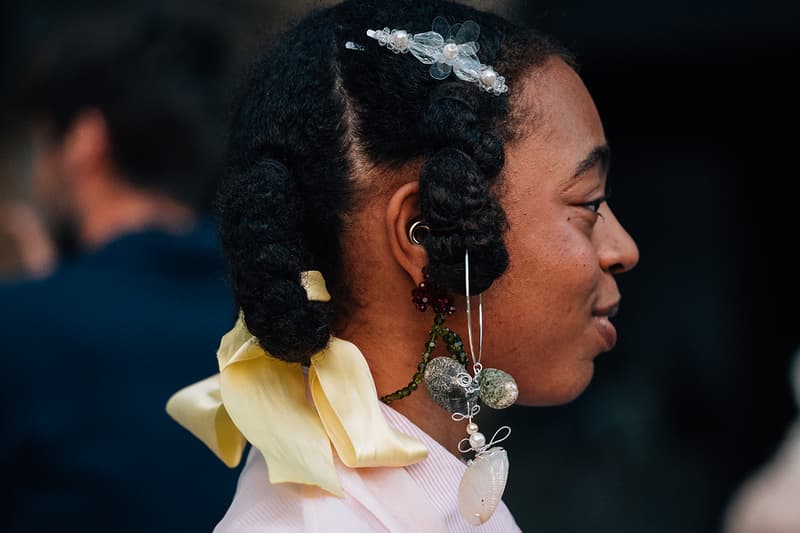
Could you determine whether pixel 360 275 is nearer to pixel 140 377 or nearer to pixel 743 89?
pixel 140 377

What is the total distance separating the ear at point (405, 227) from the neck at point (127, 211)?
1402 millimetres

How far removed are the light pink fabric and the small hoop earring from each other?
0.33m

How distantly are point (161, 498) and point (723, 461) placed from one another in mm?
3656

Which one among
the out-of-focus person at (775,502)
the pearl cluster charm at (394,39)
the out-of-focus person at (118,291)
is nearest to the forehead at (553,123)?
the pearl cluster charm at (394,39)

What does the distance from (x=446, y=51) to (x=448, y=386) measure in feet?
1.94

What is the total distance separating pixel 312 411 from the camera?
6.45ft

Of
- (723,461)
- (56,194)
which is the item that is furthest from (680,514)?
(56,194)

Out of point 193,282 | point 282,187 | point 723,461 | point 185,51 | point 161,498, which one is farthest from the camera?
point 723,461

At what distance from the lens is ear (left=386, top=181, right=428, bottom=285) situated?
188cm

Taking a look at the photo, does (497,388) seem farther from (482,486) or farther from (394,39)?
(394,39)

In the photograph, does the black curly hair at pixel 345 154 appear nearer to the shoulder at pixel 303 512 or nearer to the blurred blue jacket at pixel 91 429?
the shoulder at pixel 303 512

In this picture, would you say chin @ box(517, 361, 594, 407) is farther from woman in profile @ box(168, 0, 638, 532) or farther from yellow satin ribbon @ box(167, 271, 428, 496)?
yellow satin ribbon @ box(167, 271, 428, 496)

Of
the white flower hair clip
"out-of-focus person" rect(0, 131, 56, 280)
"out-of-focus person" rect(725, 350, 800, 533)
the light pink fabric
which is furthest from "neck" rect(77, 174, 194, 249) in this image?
"out-of-focus person" rect(725, 350, 800, 533)

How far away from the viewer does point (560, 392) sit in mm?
2059
